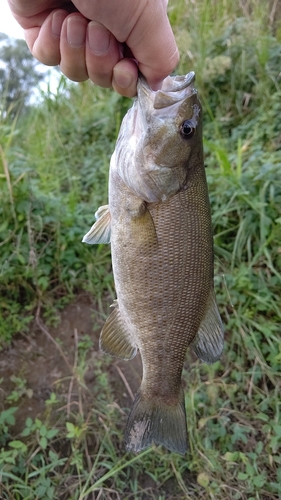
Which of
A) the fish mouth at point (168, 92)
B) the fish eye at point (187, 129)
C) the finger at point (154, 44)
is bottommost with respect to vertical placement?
the fish eye at point (187, 129)

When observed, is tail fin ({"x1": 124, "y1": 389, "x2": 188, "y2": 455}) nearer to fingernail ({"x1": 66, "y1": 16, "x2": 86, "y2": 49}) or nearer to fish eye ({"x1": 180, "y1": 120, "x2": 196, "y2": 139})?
fish eye ({"x1": 180, "y1": 120, "x2": 196, "y2": 139})

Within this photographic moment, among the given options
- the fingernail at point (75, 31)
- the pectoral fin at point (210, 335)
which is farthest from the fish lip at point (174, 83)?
the pectoral fin at point (210, 335)

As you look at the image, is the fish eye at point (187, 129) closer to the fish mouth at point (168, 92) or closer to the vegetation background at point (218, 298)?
the fish mouth at point (168, 92)

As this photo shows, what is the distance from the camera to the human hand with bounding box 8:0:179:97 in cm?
120

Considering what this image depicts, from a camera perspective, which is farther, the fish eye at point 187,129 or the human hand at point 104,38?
the fish eye at point 187,129

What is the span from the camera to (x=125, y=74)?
4.56ft

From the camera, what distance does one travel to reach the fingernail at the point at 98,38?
1.31 metres

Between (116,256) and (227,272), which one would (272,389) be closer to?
(227,272)

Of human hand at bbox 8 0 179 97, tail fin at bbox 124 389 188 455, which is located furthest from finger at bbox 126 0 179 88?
tail fin at bbox 124 389 188 455

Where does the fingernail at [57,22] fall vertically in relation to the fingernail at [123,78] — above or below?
above

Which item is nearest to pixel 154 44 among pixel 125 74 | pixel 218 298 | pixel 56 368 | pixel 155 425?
pixel 125 74

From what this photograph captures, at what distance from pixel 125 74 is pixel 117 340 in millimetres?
1013

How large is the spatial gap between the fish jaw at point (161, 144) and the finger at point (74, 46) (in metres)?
0.27

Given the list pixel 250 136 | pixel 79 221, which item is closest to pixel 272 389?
pixel 79 221
